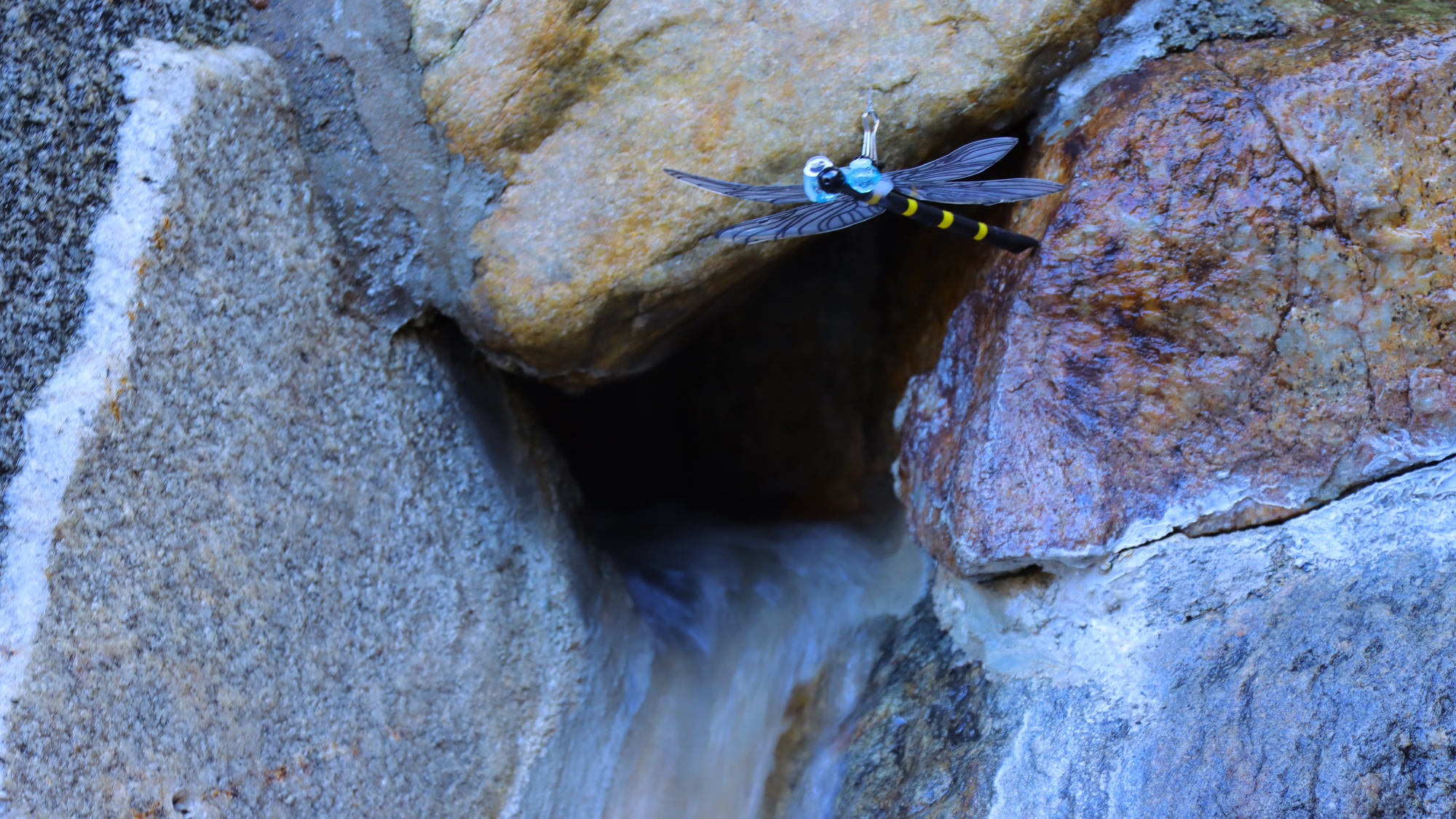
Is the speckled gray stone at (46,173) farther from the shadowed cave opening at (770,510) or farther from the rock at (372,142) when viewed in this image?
the shadowed cave opening at (770,510)

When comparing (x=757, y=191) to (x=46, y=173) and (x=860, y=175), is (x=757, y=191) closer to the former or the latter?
(x=860, y=175)

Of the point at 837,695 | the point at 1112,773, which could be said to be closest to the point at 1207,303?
the point at 1112,773

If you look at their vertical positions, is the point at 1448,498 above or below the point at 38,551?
below

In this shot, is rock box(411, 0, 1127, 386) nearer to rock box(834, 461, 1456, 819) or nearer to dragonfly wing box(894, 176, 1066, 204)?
dragonfly wing box(894, 176, 1066, 204)

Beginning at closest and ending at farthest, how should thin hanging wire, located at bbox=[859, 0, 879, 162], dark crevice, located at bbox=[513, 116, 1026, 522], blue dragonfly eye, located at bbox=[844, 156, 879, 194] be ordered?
blue dragonfly eye, located at bbox=[844, 156, 879, 194], thin hanging wire, located at bbox=[859, 0, 879, 162], dark crevice, located at bbox=[513, 116, 1026, 522]

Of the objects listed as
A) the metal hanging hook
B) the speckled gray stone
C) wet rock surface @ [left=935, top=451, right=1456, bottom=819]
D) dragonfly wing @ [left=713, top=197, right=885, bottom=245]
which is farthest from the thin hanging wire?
the speckled gray stone

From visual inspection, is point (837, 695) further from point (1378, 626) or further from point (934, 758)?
point (1378, 626)

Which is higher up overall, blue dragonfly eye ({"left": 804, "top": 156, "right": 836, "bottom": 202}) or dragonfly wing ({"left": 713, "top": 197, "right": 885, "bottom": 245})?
blue dragonfly eye ({"left": 804, "top": 156, "right": 836, "bottom": 202})
